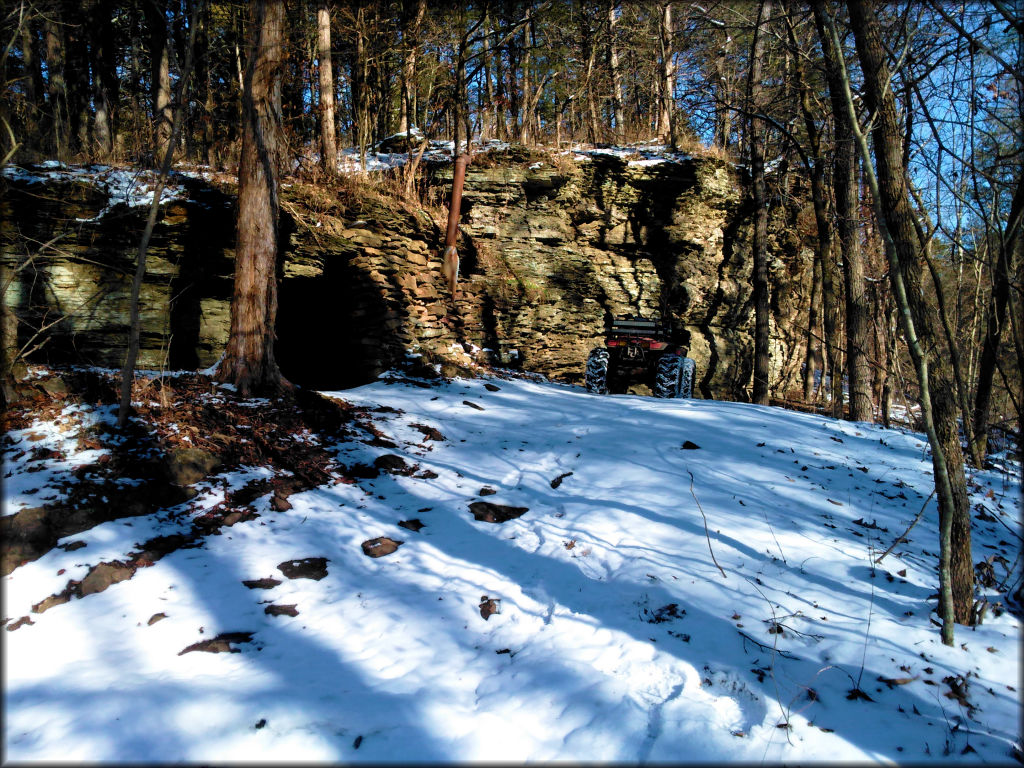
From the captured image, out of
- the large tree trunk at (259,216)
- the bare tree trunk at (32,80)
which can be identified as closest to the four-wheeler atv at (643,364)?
the large tree trunk at (259,216)

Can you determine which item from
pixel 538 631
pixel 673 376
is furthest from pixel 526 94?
pixel 538 631

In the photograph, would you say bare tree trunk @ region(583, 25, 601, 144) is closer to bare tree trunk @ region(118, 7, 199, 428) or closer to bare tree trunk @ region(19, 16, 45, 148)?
bare tree trunk @ region(118, 7, 199, 428)

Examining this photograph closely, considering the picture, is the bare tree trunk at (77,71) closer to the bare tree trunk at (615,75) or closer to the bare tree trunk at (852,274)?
the bare tree trunk at (615,75)

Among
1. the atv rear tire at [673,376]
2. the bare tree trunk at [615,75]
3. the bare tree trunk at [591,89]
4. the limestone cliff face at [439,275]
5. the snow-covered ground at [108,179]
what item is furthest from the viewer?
the bare tree trunk at [615,75]

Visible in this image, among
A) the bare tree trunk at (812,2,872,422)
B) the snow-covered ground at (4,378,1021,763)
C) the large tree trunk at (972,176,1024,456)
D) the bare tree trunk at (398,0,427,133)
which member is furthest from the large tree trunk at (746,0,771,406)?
the bare tree trunk at (398,0,427,133)

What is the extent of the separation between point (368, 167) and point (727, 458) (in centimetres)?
1044

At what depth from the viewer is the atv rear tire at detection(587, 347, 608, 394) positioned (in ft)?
34.8

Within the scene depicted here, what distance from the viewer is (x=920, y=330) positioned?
380cm

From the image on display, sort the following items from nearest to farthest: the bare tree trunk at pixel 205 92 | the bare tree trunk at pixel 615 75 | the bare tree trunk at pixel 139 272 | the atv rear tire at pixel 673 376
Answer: the bare tree trunk at pixel 139 272, the atv rear tire at pixel 673 376, the bare tree trunk at pixel 205 92, the bare tree trunk at pixel 615 75

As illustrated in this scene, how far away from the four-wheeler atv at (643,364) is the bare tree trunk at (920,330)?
643 centimetres

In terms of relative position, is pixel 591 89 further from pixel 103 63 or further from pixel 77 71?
pixel 77 71

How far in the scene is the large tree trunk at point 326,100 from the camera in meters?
10.9

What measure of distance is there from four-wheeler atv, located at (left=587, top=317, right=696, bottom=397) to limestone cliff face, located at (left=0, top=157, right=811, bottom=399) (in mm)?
1764

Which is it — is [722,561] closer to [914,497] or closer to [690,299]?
[914,497]
